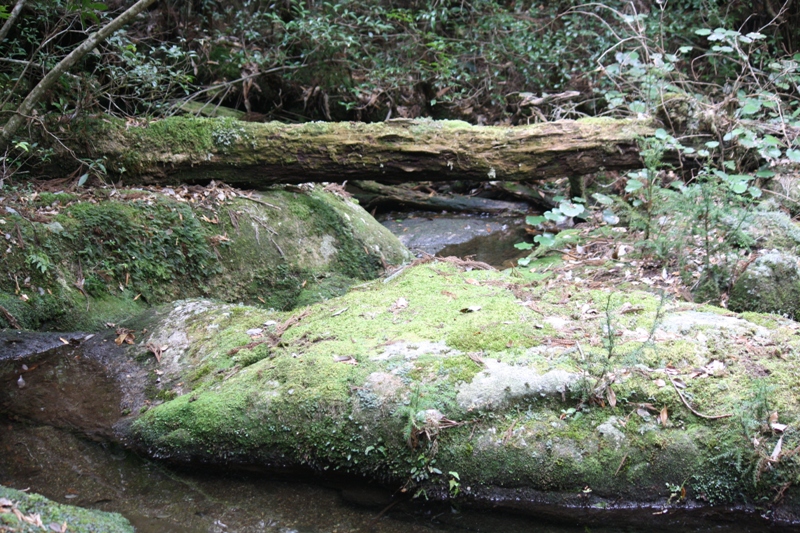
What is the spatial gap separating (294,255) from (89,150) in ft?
6.81

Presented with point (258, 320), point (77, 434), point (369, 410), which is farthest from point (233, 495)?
point (258, 320)

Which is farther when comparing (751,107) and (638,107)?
(638,107)

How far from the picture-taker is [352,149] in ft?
18.4

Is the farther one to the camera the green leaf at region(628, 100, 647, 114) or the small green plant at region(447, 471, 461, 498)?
the green leaf at region(628, 100, 647, 114)

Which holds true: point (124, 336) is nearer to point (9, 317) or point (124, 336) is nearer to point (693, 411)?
point (9, 317)

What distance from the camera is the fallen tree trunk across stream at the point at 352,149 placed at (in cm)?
540

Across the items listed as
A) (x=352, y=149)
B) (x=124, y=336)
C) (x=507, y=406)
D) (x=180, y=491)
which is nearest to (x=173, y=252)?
(x=124, y=336)

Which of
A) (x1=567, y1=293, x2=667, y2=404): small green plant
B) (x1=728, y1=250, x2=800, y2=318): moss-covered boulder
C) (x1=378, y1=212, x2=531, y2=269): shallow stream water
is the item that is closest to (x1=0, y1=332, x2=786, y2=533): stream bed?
Result: (x1=567, y1=293, x2=667, y2=404): small green plant

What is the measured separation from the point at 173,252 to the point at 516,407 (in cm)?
328

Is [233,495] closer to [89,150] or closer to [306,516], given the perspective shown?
[306,516]

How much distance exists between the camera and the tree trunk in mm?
4645

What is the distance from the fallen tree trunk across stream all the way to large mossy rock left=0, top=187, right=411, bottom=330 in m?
0.31

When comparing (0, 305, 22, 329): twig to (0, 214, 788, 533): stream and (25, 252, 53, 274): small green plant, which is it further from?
(0, 214, 788, 533): stream

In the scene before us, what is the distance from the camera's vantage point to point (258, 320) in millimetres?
4172
